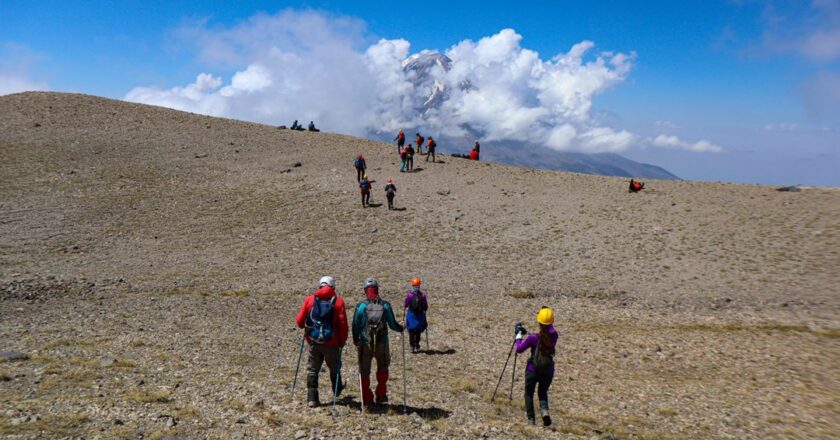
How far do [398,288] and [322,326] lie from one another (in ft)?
43.0

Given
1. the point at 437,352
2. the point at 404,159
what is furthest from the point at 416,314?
the point at 404,159

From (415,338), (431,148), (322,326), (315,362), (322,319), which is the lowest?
(415,338)

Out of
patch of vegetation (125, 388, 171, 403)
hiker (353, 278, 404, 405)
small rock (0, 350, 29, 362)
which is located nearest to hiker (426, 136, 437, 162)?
hiker (353, 278, 404, 405)

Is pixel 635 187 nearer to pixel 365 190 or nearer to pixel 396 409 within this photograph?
pixel 365 190

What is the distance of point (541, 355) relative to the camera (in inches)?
399

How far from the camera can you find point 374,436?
900 cm

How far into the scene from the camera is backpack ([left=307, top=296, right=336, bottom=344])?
32.3 feet

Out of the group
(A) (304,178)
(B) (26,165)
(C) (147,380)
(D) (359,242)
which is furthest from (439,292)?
(B) (26,165)

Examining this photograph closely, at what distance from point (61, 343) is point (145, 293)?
729cm

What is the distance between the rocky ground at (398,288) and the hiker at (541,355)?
773 mm

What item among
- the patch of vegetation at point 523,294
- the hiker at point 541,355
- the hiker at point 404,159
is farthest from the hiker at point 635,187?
the hiker at point 541,355

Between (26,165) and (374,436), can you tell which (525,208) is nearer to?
(374,436)

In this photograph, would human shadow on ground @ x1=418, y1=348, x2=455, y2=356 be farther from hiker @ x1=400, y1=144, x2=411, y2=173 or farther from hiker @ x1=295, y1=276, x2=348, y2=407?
hiker @ x1=400, y1=144, x2=411, y2=173

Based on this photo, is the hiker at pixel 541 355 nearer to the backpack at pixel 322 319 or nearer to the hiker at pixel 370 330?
the hiker at pixel 370 330
